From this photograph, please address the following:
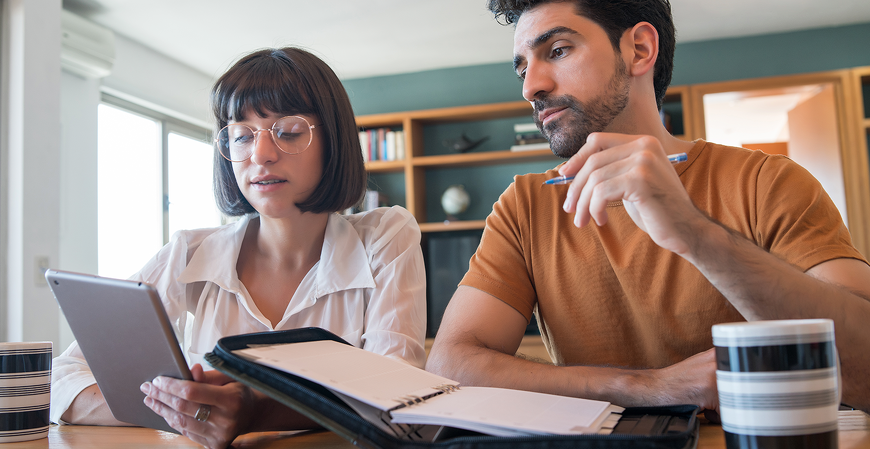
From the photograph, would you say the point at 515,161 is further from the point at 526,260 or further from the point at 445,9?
the point at 526,260

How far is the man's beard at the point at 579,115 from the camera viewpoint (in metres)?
1.22

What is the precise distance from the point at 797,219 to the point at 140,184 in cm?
439

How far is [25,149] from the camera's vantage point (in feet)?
9.47

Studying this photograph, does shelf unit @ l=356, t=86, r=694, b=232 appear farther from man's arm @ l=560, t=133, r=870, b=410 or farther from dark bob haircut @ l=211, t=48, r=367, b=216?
man's arm @ l=560, t=133, r=870, b=410

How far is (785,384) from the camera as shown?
1.58 ft

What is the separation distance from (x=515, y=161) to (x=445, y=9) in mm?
1332

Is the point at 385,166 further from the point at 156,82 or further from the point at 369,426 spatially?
the point at 369,426

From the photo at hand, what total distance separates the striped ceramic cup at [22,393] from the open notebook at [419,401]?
1.31 ft

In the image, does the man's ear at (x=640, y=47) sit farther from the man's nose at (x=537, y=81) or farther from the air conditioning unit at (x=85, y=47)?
the air conditioning unit at (x=85, y=47)

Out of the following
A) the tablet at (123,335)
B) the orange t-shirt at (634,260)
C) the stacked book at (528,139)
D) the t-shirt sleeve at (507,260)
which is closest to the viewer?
the tablet at (123,335)

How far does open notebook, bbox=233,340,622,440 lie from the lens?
540mm

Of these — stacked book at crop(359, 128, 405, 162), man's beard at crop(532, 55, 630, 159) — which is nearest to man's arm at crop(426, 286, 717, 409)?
man's beard at crop(532, 55, 630, 159)

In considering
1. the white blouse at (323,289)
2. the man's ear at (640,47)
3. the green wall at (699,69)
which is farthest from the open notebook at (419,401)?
the green wall at (699,69)

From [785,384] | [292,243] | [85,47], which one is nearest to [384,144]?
[85,47]
